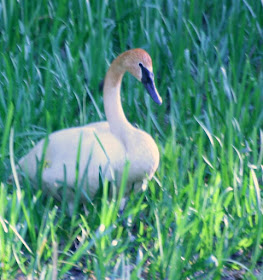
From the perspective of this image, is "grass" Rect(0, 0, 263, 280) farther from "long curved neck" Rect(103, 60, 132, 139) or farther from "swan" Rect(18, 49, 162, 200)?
"long curved neck" Rect(103, 60, 132, 139)

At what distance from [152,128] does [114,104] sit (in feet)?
1.62

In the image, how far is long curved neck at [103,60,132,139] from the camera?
10.1 feet

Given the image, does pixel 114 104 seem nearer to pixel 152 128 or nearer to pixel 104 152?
pixel 104 152

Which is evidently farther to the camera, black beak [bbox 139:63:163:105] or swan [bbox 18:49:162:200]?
black beak [bbox 139:63:163:105]

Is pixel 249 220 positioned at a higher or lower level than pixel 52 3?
lower

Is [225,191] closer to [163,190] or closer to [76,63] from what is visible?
[163,190]

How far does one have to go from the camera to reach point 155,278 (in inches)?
101

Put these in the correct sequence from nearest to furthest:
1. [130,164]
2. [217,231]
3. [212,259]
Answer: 1. [212,259]
2. [217,231]
3. [130,164]

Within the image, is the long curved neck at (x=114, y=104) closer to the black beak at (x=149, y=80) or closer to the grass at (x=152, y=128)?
the black beak at (x=149, y=80)

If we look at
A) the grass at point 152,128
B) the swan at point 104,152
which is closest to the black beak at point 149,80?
the swan at point 104,152

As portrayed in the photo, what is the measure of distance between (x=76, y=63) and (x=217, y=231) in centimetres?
152

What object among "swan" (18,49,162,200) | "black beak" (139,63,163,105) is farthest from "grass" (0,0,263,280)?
"black beak" (139,63,163,105)

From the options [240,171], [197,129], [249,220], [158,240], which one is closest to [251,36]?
[197,129]

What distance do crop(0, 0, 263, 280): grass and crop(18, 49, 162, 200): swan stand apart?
0.08m
